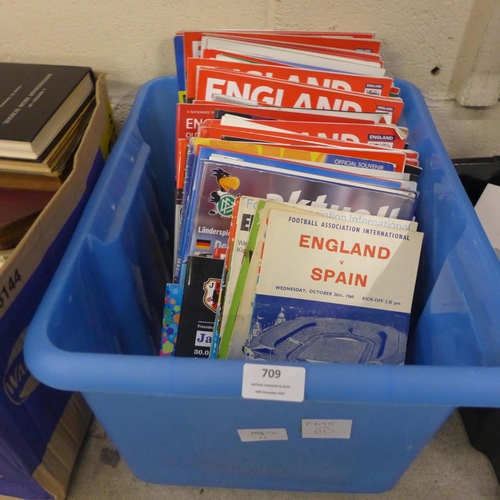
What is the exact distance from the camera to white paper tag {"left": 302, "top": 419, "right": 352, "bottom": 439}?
19.5 inches

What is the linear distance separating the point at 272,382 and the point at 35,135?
17.3 inches

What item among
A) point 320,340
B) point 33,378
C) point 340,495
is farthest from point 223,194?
point 340,495

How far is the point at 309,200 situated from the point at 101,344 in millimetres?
325

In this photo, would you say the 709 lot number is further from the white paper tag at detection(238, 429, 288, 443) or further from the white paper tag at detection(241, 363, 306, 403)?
the white paper tag at detection(238, 429, 288, 443)

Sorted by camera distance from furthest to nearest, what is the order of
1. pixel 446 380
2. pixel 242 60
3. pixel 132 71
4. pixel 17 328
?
pixel 132 71 < pixel 242 60 < pixel 17 328 < pixel 446 380

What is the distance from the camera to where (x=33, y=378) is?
0.58 meters

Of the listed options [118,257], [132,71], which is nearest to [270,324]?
[118,257]

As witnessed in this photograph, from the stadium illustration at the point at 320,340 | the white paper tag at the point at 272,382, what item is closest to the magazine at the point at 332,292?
the stadium illustration at the point at 320,340

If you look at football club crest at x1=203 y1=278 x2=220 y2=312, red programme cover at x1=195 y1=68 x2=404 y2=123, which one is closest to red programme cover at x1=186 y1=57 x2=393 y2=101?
red programme cover at x1=195 y1=68 x2=404 y2=123

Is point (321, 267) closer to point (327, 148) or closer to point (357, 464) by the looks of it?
point (327, 148)

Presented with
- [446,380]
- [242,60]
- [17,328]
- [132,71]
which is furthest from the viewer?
[132,71]

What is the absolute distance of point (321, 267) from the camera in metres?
0.56

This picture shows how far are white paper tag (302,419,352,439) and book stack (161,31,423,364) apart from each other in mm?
90

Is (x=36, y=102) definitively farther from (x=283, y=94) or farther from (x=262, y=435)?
(x=262, y=435)
